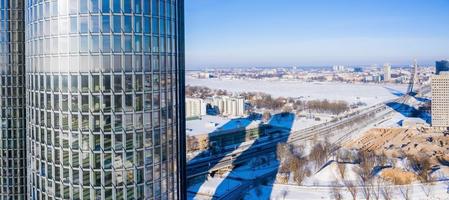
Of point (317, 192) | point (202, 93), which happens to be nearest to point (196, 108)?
point (202, 93)

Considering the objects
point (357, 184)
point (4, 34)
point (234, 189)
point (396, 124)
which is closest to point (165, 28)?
point (4, 34)

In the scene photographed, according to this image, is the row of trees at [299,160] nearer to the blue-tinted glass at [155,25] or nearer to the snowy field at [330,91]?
the blue-tinted glass at [155,25]

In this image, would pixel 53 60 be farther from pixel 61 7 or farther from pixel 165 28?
pixel 165 28

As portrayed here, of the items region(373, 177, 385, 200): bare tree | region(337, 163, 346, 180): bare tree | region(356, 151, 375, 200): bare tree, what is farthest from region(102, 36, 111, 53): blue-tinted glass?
region(337, 163, 346, 180): bare tree

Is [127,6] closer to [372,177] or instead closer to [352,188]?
[352,188]

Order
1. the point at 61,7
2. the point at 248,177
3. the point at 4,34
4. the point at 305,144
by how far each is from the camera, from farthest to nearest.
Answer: the point at 305,144, the point at 248,177, the point at 4,34, the point at 61,7

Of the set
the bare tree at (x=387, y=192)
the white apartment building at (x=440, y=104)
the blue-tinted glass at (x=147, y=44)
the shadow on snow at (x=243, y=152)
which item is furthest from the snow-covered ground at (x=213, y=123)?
the blue-tinted glass at (x=147, y=44)
